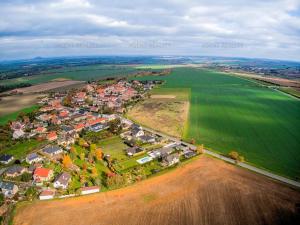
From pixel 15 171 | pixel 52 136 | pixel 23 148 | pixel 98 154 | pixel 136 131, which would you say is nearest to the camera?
pixel 15 171

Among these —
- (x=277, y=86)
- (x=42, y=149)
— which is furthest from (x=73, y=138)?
(x=277, y=86)

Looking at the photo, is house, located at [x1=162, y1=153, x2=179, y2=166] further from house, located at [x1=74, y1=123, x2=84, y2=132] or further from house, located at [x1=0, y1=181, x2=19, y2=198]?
house, located at [x1=74, y1=123, x2=84, y2=132]

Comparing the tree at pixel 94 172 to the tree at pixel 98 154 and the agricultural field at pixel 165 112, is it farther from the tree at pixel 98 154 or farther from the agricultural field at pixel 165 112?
the agricultural field at pixel 165 112

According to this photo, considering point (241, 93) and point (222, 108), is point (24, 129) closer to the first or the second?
point (222, 108)

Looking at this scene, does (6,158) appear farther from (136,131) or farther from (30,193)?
(136,131)

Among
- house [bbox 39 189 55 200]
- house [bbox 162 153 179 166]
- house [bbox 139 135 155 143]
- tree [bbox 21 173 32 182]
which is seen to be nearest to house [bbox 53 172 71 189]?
house [bbox 39 189 55 200]

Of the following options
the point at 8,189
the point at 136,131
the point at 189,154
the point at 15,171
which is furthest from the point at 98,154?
the point at 189,154

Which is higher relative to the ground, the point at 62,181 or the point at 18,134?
the point at 62,181
